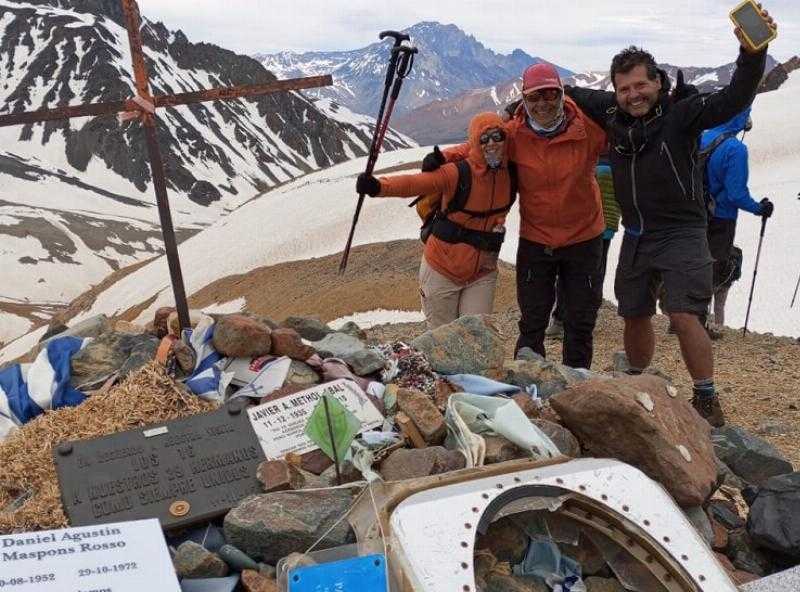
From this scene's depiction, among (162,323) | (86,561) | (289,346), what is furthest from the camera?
(162,323)

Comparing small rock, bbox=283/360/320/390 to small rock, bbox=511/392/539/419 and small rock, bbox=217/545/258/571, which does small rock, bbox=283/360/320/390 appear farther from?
small rock, bbox=217/545/258/571

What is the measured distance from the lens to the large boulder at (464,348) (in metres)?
6.24

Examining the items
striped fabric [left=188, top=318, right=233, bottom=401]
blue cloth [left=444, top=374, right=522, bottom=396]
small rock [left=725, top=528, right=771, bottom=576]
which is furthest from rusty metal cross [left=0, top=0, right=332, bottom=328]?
small rock [left=725, top=528, right=771, bottom=576]

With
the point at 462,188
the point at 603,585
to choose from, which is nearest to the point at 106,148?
the point at 462,188

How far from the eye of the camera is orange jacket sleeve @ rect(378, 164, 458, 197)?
639 cm

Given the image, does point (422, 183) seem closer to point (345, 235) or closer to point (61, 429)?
point (61, 429)

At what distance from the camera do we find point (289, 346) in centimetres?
602

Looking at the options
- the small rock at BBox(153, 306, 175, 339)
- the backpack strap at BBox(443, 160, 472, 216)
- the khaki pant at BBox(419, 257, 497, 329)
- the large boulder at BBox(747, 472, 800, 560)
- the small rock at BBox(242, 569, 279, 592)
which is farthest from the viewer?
the khaki pant at BBox(419, 257, 497, 329)

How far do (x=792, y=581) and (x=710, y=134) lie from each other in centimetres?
600

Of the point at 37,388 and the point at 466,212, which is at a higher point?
the point at 466,212

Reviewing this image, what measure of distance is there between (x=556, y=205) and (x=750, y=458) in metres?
2.52

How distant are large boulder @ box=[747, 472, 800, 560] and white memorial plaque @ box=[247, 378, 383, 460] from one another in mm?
2498

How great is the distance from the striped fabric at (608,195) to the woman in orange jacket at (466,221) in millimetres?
2381

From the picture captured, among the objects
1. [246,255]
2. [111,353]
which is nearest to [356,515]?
[111,353]
